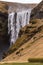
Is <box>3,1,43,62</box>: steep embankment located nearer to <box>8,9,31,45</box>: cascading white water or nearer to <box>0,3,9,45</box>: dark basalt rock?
<box>8,9,31,45</box>: cascading white water

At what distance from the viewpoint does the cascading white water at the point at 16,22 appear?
9531cm

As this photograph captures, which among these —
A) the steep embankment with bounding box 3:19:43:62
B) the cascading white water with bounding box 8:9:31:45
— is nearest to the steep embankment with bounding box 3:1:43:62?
the steep embankment with bounding box 3:19:43:62

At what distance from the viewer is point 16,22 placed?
3932 inches

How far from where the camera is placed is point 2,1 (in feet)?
393

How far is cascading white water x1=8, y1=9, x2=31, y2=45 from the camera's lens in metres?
95.3

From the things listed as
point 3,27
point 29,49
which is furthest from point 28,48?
point 3,27

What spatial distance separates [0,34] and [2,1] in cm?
2564

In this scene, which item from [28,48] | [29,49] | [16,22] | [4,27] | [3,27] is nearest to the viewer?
[29,49]

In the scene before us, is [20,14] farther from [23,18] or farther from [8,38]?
[8,38]

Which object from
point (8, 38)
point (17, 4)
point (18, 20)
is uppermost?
point (17, 4)

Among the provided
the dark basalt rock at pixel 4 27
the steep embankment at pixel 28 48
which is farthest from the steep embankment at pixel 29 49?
the dark basalt rock at pixel 4 27

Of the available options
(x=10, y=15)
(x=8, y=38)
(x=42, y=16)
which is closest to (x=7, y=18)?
(x=10, y=15)

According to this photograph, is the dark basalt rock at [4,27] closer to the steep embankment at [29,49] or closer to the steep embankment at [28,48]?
the steep embankment at [28,48]

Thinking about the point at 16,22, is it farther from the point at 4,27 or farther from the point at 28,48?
the point at 28,48
